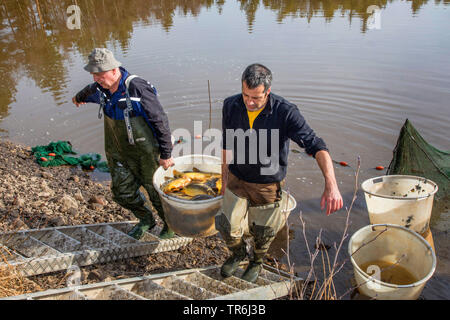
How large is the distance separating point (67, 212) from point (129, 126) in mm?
2167

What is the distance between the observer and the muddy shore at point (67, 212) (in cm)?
385

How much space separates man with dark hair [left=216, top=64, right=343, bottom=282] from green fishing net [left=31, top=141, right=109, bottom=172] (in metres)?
4.46

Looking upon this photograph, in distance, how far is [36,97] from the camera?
11.1 meters

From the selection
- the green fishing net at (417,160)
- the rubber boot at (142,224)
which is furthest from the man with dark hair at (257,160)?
the green fishing net at (417,160)

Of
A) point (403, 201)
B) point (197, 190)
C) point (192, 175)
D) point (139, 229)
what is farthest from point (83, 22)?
point (403, 201)

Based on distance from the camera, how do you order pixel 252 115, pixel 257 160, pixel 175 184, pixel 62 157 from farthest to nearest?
1. pixel 62 157
2. pixel 175 184
3. pixel 257 160
4. pixel 252 115

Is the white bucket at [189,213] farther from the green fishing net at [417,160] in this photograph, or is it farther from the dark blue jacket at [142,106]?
the green fishing net at [417,160]

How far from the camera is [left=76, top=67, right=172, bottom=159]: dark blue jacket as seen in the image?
3676mm

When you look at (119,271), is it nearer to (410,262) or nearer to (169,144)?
(169,144)

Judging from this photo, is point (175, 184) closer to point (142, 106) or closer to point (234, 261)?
point (142, 106)

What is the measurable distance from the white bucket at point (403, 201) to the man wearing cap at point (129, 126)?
2524 mm

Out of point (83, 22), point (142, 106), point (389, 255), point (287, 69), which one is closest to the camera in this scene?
point (142, 106)

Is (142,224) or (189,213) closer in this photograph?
(189,213)

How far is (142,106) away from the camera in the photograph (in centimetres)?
370
